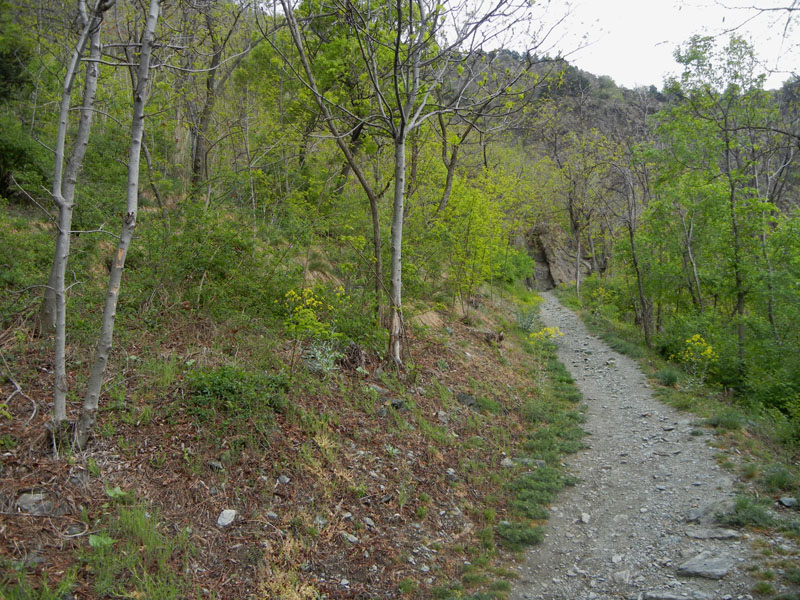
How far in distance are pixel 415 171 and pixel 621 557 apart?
1031cm

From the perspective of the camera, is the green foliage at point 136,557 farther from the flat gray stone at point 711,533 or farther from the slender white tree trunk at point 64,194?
the flat gray stone at point 711,533

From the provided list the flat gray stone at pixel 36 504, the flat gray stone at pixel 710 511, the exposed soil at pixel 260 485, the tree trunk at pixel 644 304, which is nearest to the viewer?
the flat gray stone at pixel 36 504

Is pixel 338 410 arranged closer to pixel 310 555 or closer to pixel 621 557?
pixel 310 555

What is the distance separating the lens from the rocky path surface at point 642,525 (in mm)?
4250

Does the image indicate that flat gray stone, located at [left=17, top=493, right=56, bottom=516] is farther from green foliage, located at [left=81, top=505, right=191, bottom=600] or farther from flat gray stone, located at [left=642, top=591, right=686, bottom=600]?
flat gray stone, located at [left=642, top=591, right=686, bottom=600]

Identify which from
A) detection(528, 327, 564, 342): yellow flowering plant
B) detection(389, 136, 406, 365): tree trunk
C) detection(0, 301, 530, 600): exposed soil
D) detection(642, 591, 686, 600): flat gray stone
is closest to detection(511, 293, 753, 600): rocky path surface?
detection(642, 591, 686, 600): flat gray stone

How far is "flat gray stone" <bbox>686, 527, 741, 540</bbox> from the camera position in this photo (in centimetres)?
472

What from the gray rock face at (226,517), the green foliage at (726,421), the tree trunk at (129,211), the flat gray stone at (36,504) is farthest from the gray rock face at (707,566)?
the tree trunk at (129,211)

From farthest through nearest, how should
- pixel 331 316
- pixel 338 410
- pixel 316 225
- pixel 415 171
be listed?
1. pixel 415 171
2. pixel 316 225
3. pixel 331 316
4. pixel 338 410

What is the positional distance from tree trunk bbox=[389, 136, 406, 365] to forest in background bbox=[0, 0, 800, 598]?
47 mm

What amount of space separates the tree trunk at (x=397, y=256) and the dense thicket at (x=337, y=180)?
0.19ft

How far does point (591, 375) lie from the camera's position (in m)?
12.0

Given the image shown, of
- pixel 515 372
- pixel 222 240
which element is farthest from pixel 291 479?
pixel 515 372

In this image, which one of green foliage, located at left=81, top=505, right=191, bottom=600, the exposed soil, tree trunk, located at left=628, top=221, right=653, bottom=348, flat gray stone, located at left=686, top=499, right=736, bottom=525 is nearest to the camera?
green foliage, located at left=81, top=505, right=191, bottom=600
